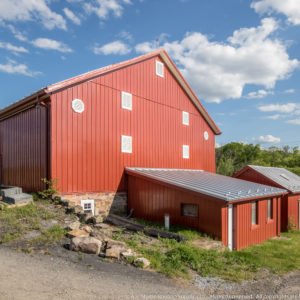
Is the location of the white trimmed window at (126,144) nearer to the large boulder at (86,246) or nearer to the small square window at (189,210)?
the small square window at (189,210)

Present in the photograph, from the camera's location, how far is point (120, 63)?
1355 centimetres

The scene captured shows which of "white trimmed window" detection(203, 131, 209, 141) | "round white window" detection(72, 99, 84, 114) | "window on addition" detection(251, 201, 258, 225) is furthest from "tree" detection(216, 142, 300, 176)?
"round white window" detection(72, 99, 84, 114)

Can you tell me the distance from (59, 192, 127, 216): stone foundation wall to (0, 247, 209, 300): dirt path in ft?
17.1

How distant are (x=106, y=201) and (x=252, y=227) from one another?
6845 millimetres

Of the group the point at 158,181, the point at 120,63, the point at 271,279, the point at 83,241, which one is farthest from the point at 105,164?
the point at 271,279

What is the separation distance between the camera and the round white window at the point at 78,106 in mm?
11781

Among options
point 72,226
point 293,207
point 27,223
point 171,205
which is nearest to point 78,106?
point 27,223

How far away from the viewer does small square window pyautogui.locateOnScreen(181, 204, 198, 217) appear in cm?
1078

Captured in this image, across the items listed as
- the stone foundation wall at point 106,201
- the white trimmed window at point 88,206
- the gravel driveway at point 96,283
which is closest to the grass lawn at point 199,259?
the gravel driveway at point 96,283

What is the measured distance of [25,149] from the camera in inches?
505

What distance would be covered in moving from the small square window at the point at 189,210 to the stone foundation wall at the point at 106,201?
3.63 m

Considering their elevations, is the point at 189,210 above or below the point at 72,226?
below

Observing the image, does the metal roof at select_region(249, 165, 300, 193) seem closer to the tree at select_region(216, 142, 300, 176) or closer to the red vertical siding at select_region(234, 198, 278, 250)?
the red vertical siding at select_region(234, 198, 278, 250)

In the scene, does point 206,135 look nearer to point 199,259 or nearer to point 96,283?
point 199,259
